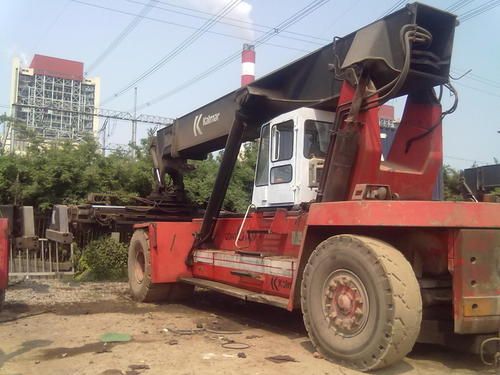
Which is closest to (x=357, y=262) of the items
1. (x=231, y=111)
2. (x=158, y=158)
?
(x=231, y=111)

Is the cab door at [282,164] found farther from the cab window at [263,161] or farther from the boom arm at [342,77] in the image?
the boom arm at [342,77]

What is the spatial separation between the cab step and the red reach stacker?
3 cm

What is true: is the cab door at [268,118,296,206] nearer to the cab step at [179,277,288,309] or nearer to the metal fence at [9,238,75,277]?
the cab step at [179,277,288,309]

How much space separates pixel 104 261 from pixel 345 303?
972 centimetres

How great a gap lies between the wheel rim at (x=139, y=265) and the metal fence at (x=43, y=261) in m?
4.12

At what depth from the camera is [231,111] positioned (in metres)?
9.40

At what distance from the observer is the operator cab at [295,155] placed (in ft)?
23.8

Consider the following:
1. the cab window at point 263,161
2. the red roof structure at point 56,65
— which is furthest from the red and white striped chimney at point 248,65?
the red roof structure at point 56,65

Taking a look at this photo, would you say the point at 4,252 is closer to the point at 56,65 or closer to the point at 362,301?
the point at 362,301

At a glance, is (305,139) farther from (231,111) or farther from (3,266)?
(3,266)

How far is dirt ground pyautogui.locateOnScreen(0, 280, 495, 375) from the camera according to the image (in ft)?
17.7

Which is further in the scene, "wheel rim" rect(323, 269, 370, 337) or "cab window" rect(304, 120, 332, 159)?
"cab window" rect(304, 120, 332, 159)

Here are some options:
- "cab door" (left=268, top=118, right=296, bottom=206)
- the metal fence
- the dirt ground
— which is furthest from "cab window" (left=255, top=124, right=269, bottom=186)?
the metal fence

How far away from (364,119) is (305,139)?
4.20 feet
